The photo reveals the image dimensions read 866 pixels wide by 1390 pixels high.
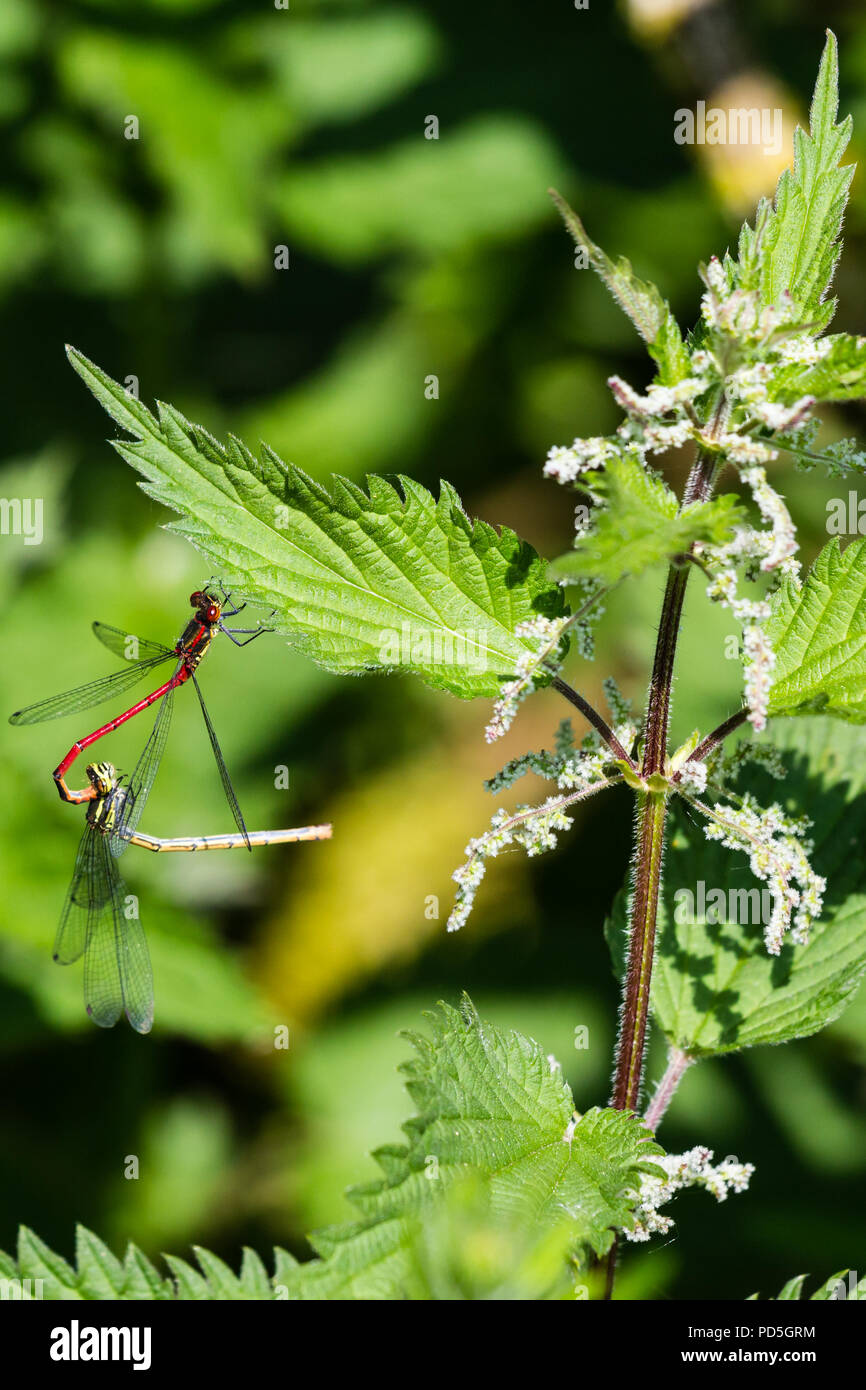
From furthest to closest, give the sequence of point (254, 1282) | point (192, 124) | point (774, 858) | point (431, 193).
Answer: point (431, 193)
point (192, 124)
point (254, 1282)
point (774, 858)

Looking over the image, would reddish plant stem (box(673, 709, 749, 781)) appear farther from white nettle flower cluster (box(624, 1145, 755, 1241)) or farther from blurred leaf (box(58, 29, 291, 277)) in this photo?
blurred leaf (box(58, 29, 291, 277))

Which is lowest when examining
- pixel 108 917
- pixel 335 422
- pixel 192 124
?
pixel 108 917

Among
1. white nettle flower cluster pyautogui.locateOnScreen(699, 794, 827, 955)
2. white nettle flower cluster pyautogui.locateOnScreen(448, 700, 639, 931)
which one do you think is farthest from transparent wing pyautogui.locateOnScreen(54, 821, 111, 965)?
white nettle flower cluster pyautogui.locateOnScreen(699, 794, 827, 955)

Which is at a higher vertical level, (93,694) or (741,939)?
(93,694)

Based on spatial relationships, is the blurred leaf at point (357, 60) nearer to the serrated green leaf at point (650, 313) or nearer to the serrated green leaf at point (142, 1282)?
the serrated green leaf at point (650, 313)

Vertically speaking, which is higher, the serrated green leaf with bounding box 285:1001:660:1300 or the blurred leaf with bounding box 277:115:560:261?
the blurred leaf with bounding box 277:115:560:261

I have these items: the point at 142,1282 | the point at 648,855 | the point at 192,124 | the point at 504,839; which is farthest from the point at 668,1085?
the point at 192,124

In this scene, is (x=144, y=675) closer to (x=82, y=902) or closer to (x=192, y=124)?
(x=82, y=902)
